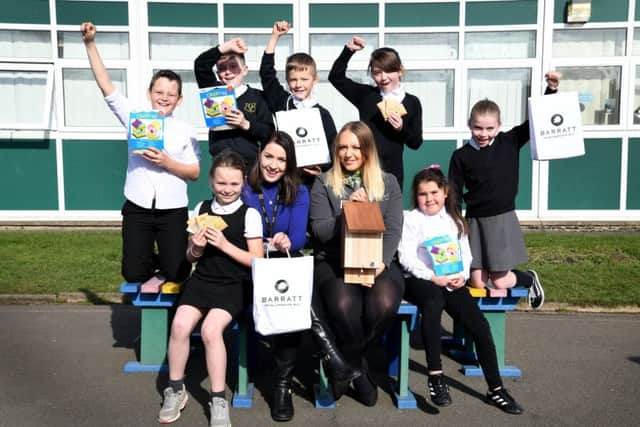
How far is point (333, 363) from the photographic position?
3.92 metres

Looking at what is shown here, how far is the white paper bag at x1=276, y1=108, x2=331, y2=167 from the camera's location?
4516 millimetres

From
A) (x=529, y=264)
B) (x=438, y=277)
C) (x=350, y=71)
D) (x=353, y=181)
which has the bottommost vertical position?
(x=529, y=264)

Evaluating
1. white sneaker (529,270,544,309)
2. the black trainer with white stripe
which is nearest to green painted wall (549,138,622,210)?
white sneaker (529,270,544,309)

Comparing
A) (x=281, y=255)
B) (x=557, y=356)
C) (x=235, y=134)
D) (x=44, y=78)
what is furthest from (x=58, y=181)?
(x=557, y=356)

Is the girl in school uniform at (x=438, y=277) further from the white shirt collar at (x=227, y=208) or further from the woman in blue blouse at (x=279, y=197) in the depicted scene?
the white shirt collar at (x=227, y=208)

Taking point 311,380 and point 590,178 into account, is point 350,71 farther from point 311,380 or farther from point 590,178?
point 311,380

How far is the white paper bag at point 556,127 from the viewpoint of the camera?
465 cm

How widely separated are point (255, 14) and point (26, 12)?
3295mm

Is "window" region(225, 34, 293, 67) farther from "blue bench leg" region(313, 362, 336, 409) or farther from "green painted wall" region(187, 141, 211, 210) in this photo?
"blue bench leg" region(313, 362, 336, 409)

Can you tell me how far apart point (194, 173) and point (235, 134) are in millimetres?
422

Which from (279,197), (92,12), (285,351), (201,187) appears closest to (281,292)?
(285,351)

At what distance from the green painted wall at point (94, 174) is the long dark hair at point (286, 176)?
628 centimetres

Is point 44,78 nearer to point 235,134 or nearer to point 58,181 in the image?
point 58,181

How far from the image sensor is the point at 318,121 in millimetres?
4562
